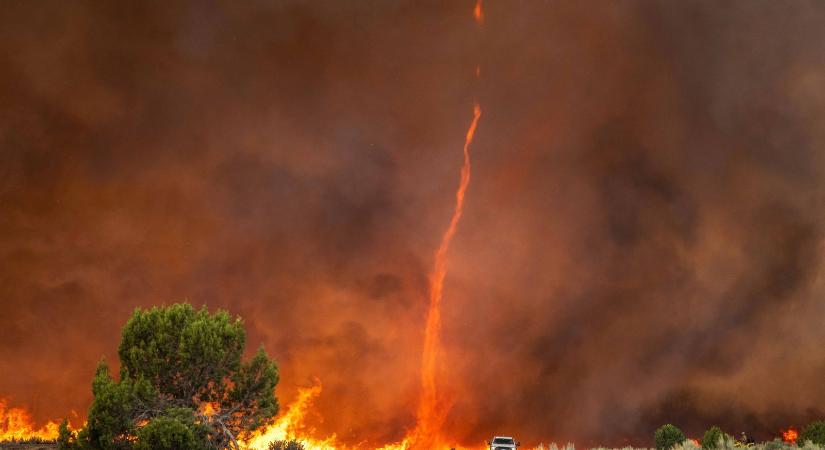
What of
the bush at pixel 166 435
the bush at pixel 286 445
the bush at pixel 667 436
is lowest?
the bush at pixel 166 435

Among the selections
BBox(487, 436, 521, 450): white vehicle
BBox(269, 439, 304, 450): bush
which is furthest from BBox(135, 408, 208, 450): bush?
BBox(487, 436, 521, 450): white vehicle

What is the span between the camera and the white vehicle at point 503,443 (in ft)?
147

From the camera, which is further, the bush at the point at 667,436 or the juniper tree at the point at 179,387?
the bush at the point at 667,436

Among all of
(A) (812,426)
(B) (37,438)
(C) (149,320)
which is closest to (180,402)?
(C) (149,320)

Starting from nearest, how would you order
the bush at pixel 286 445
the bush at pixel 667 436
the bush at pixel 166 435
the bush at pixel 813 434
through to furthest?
the bush at pixel 166 435, the bush at pixel 813 434, the bush at pixel 286 445, the bush at pixel 667 436

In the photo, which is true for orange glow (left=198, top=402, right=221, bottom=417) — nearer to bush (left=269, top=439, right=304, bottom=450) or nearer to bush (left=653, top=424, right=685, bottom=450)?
bush (left=269, top=439, right=304, bottom=450)

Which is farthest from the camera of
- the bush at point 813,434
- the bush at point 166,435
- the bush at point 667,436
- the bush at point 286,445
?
the bush at point 667,436

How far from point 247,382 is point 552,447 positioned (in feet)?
55.3

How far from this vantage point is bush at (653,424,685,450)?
39.7 m

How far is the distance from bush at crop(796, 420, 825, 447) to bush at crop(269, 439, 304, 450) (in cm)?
2601

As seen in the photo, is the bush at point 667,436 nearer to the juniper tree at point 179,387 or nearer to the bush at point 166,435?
the juniper tree at point 179,387

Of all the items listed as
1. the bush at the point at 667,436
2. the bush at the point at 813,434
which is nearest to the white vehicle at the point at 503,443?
the bush at the point at 667,436

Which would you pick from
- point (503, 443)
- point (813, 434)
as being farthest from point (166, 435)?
point (813, 434)

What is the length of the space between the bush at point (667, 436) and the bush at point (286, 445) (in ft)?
69.9
